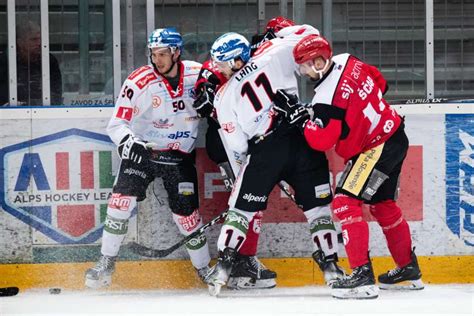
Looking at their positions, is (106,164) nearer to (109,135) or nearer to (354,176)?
(109,135)

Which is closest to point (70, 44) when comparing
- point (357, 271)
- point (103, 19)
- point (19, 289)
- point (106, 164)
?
point (103, 19)

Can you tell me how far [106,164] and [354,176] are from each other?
1360 millimetres

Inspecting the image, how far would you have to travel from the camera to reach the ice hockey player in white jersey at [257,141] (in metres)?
6.25

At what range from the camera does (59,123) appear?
6.68 m

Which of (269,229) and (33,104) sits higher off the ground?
(33,104)

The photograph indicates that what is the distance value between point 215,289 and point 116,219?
2.11ft

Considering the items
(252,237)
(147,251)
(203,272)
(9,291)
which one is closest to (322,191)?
(252,237)

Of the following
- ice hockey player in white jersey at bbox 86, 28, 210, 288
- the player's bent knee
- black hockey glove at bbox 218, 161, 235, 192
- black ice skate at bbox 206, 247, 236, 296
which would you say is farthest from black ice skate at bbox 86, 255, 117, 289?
black hockey glove at bbox 218, 161, 235, 192

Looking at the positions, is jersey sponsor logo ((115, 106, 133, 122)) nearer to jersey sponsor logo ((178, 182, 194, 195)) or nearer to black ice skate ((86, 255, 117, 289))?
jersey sponsor logo ((178, 182, 194, 195))

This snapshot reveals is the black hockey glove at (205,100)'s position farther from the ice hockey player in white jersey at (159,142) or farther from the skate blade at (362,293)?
the skate blade at (362,293)

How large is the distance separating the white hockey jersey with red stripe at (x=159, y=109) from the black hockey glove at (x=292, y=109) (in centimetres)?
53

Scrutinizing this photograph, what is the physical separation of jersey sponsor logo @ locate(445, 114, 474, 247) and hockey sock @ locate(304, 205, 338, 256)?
0.74 m

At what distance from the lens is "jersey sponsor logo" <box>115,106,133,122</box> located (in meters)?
6.45

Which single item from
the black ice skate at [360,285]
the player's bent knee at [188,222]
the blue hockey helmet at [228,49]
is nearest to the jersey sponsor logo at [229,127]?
the blue hockey helmet at [228,49]
